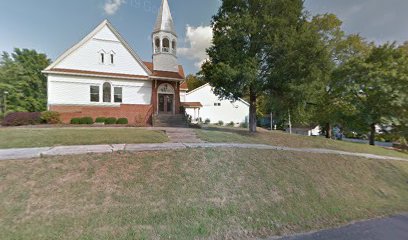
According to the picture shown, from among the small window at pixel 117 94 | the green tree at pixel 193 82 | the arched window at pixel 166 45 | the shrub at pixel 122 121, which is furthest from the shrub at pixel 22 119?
the green tree at pixel 193 82

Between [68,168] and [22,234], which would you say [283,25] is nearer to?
[68,168]

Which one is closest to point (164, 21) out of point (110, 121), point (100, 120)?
point (110, 121)

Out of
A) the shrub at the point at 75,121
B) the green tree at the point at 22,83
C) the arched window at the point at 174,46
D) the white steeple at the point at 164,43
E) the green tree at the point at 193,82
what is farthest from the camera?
the green tree at the point at 193,82

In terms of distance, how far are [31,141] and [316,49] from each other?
1600 cm

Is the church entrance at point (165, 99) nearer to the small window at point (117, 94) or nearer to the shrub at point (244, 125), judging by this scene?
the small window at point (117, 94)

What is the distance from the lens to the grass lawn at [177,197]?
4.53 meters

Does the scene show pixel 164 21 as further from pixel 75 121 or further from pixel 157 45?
pixel 75 121

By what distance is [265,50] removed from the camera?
14.6 metres

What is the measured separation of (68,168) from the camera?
20.2 feet

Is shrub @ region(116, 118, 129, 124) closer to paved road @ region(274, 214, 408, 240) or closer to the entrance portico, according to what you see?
the entrance portico

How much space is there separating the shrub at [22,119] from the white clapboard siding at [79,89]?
1.65 m

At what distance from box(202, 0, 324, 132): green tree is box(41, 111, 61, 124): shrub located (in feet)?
40.0

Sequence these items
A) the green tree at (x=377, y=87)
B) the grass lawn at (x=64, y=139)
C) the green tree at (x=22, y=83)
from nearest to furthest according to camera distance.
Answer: the grass lawn at (x=64, y=139) < the green tree at (x=377, y=87) < the green tree at (x=22, y=83)

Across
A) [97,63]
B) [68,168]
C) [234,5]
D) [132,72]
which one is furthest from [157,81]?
[68,168]
